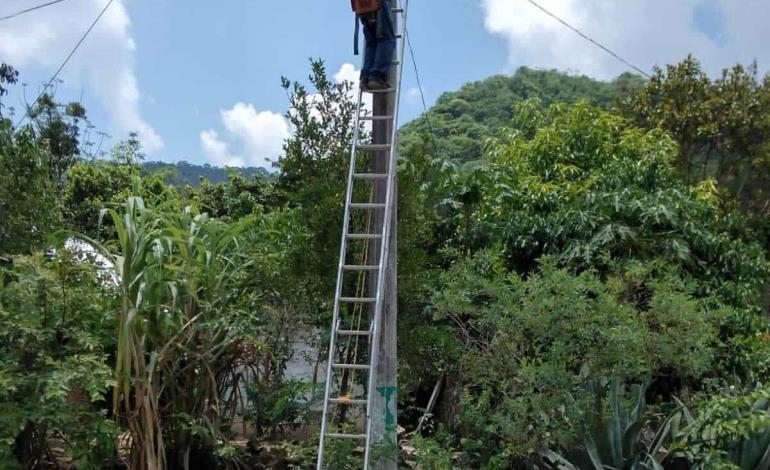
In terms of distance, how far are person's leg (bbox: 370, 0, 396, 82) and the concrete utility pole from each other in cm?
9

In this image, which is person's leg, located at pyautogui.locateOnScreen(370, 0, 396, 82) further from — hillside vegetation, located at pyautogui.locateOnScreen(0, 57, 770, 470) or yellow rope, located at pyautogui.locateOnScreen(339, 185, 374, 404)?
yellow rope, located at pyautogui.locateOnScreen(339, 185, 374, 404)

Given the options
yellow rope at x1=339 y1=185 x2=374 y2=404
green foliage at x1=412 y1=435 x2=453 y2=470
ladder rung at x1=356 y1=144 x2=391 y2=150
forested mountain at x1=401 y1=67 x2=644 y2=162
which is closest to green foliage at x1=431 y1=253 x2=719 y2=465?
green foliage at x1=412 y1=435 x2=453 y2=470

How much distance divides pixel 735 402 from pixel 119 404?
4.03 m

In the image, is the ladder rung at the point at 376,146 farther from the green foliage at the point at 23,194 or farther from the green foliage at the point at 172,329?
the green foliage at the point at 23,194

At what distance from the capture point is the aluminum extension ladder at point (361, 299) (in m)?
4.66

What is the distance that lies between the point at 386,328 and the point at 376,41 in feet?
6.42

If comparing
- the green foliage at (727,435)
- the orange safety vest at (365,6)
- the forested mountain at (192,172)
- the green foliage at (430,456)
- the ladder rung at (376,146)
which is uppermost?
the forested mountain at (192,172)

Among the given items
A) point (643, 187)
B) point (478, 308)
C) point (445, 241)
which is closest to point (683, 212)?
point (643, 187)

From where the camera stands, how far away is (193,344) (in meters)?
5.30

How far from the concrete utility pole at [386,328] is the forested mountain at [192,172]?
249 inches

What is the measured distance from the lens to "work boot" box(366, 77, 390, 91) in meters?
5.20

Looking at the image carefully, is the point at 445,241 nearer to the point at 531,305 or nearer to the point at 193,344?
the point at 531,305

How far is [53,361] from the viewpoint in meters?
4.52

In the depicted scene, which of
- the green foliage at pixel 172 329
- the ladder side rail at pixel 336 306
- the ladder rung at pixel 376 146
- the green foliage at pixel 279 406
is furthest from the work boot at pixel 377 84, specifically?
the green foliage at pixel 279 406
